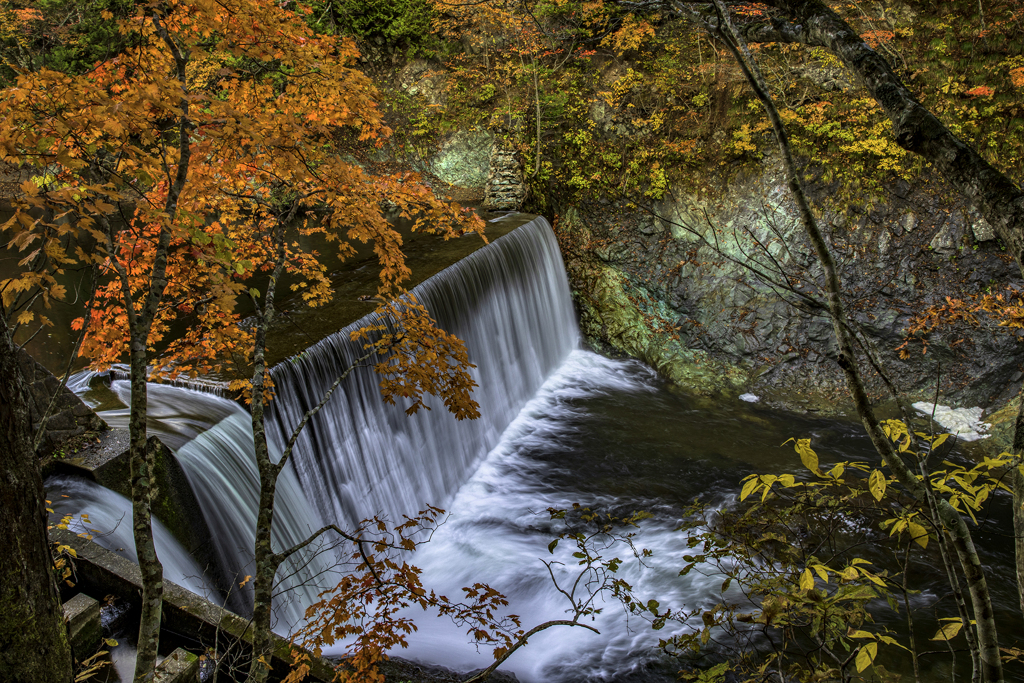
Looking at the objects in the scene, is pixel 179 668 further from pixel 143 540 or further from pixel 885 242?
pixel 885 242

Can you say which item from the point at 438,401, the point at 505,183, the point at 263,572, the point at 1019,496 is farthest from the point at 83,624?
the point at 505,183

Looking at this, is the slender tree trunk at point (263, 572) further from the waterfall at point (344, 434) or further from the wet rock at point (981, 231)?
the wet rock at point (981, 231)

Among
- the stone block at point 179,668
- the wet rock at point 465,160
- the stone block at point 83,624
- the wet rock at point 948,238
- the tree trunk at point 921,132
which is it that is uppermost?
the wet rock at point 465,160

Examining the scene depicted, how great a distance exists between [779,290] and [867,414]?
32.9 feet

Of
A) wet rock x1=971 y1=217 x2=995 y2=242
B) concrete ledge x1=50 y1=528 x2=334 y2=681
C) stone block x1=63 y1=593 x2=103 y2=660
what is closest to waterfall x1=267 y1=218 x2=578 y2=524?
concrete ledge x1=50 y1=528 x2=334 y2=681

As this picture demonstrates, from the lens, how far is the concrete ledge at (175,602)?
12.8 feet

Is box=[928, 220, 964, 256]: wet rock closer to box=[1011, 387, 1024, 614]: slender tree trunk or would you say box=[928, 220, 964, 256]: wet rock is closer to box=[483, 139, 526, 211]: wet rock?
box=[483, 139, 526, 211]: wet rock

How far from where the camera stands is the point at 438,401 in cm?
807

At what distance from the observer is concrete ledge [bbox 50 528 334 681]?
12.8 ft

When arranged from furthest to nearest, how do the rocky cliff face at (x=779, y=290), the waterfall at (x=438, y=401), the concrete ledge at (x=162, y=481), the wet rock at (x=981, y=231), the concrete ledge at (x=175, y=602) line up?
the rocky cliff face at (x=779, y=290)
the wet rock at (x=981, y=231)
the waterfall at (x=438, y=401)
the concrete ledge at (x=162, y=481)
the concrete ledge at (x=175, y=602)

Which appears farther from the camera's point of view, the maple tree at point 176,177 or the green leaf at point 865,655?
the maple tree at point 176,177

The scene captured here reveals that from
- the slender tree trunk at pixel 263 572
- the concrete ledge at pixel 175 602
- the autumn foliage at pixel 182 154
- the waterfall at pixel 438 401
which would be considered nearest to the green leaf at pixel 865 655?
the slender tree trunk at pixel 263 572

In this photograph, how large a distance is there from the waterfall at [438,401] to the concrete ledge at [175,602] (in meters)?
1.66

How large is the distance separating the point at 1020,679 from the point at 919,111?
561 cm
